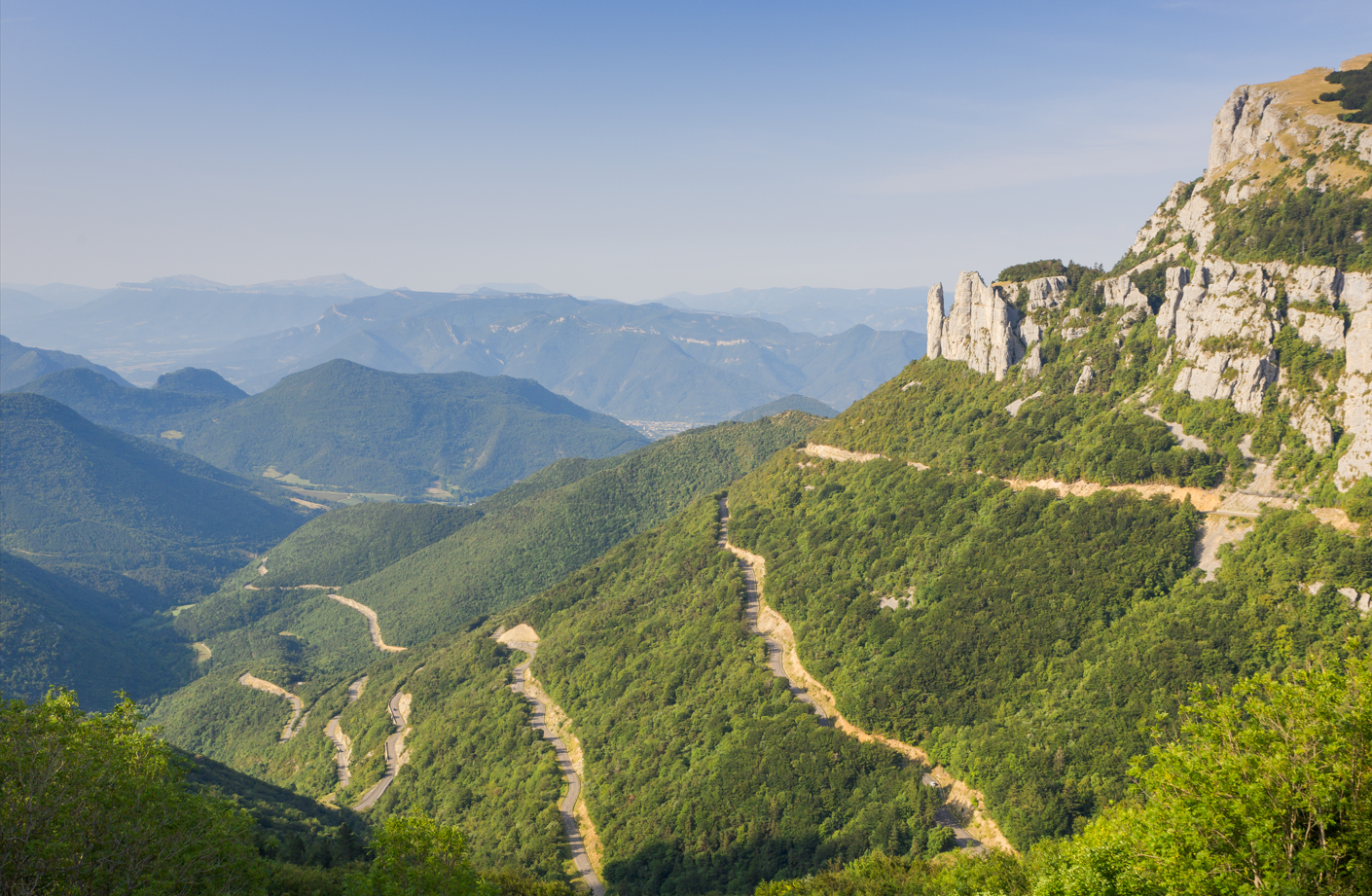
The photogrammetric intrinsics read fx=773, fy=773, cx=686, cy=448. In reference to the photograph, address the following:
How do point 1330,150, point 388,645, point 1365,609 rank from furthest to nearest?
point 388,645 → point 1330,150 → point 1365,609

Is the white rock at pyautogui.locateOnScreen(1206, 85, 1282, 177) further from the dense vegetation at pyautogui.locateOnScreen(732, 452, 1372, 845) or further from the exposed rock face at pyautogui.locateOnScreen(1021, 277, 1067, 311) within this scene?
the dense vegetation at pyautogui.locateOnScreen(732, 452, 1372, 845)

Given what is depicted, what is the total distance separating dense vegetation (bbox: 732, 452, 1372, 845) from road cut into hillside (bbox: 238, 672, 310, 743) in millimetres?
102335

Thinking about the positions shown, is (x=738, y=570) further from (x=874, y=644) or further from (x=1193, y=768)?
(x=1193, y=768)

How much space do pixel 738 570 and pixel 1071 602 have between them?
52775 mm

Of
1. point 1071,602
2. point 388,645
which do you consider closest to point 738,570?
point 1071,602

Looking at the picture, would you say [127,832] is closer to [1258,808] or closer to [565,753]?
[1258,808]

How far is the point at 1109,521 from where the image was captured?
84875mm

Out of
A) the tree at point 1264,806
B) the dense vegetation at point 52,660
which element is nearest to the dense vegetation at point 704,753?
the tree at point 1264,806

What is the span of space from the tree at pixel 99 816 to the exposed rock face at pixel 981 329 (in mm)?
109957

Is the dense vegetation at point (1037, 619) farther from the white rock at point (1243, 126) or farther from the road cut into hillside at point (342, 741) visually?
the road cut into hillside at point (342, 741)

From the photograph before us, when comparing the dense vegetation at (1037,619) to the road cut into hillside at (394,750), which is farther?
the road cut into hillside at (394,750)

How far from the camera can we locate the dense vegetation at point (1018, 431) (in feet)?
289

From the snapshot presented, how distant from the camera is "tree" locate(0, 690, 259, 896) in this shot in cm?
3128

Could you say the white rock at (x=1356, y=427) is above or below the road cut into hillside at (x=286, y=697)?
above
